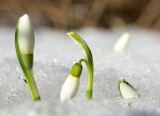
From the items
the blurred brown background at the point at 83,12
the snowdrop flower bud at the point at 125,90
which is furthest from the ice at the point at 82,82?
the blurred brown background at the point at 83,12

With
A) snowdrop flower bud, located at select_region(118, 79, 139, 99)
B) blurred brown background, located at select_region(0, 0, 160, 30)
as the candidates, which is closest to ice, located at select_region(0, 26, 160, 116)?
snowdrop flower bud, located at select_region(118, 79, 139, 99)

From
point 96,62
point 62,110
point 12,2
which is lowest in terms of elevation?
point 62,110

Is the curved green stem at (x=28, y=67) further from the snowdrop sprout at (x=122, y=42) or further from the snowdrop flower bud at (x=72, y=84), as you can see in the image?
the snowdrop sprout at (x=122, y=42)

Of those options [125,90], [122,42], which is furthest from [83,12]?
[125,90]

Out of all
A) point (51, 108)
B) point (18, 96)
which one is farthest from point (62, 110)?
point (18, 96)

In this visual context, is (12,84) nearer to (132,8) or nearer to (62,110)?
(62,110)

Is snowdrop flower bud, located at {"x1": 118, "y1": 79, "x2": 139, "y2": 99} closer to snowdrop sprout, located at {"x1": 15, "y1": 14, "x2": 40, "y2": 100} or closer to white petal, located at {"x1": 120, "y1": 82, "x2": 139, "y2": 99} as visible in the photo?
white petal, located at {"x1": 120, "y1": 82, "x2": 139, "y2": 99}
